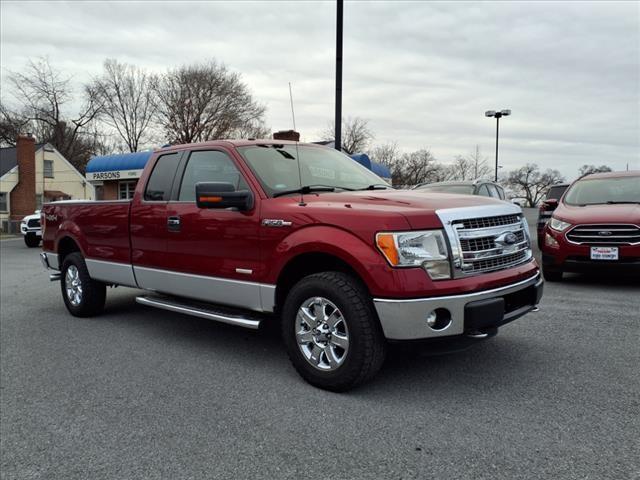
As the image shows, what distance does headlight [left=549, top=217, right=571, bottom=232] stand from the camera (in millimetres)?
7527

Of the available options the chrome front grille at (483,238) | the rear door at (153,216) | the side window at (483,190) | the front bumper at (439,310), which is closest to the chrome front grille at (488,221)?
the chrome front grille at (483,238)

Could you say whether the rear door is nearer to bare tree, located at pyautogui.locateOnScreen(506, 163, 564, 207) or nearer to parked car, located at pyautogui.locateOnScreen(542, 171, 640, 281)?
parked car, located at pyautogui.locateOnScreen(542, 171, 640, 281)

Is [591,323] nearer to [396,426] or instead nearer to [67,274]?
[396,426]

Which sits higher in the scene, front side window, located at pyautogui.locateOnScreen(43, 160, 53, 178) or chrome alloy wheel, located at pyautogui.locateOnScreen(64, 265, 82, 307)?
front side window, located at pyautogui.locateOnScreen(43, 160, 53, 178)

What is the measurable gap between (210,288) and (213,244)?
405 mm

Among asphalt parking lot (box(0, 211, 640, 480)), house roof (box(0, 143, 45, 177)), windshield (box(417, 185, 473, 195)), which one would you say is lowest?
asphalt parking lot (box(0, 211, 640, 480))

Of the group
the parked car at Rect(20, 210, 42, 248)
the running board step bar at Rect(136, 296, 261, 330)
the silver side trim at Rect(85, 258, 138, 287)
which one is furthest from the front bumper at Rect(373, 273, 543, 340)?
the parked car at Rect(20, 210, 42, 248)

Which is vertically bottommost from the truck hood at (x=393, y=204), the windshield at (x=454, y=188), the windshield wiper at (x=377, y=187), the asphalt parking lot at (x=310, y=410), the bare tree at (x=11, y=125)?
the asphalt parking lot at (x=310, y=410)

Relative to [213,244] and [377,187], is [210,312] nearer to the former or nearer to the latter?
[213,244]

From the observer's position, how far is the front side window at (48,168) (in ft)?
141

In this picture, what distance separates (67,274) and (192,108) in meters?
43.3

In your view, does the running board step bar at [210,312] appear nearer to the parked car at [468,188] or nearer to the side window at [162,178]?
the side window at [162,178]

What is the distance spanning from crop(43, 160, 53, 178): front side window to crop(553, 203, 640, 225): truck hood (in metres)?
44.0

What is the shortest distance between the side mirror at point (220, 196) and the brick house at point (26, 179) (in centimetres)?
3288
